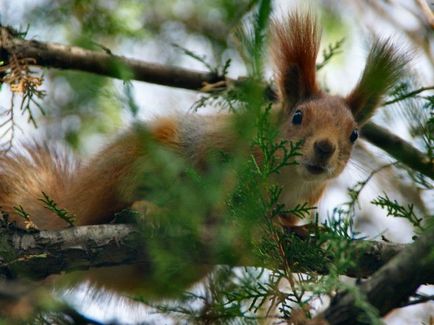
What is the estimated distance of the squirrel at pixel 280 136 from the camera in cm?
390

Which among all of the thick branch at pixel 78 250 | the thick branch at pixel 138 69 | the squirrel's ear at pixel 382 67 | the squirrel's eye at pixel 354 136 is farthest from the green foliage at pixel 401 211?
the squirrel's eye at pixel 354 136

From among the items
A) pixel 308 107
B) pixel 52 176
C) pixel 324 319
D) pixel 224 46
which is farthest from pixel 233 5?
pixel 324 319

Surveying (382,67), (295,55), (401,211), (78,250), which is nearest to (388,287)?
(401,211)

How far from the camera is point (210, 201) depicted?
2.18 metres

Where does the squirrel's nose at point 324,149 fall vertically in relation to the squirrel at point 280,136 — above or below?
below

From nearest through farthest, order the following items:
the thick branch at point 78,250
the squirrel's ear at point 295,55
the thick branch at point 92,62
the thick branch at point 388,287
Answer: the thick branch at point 388,287 < the thick branch at point 78,250 < the thick branch at point 92,62 < the squirrel's ear at point 295,55

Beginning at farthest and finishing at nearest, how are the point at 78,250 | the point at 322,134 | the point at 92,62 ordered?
the point at 92,62, the point at 322,134, the point at 78,250

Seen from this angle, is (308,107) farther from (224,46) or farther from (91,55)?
(91,55)

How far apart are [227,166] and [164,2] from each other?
3792 millimetres

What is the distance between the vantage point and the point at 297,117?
4.14 m

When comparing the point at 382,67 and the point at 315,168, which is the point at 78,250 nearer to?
the point at 315,168

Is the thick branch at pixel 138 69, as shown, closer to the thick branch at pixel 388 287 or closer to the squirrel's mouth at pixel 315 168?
the squirrel's mouth at pixel 315 168

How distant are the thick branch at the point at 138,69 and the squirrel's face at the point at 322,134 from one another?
29 cm

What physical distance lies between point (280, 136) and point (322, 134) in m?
0.33
